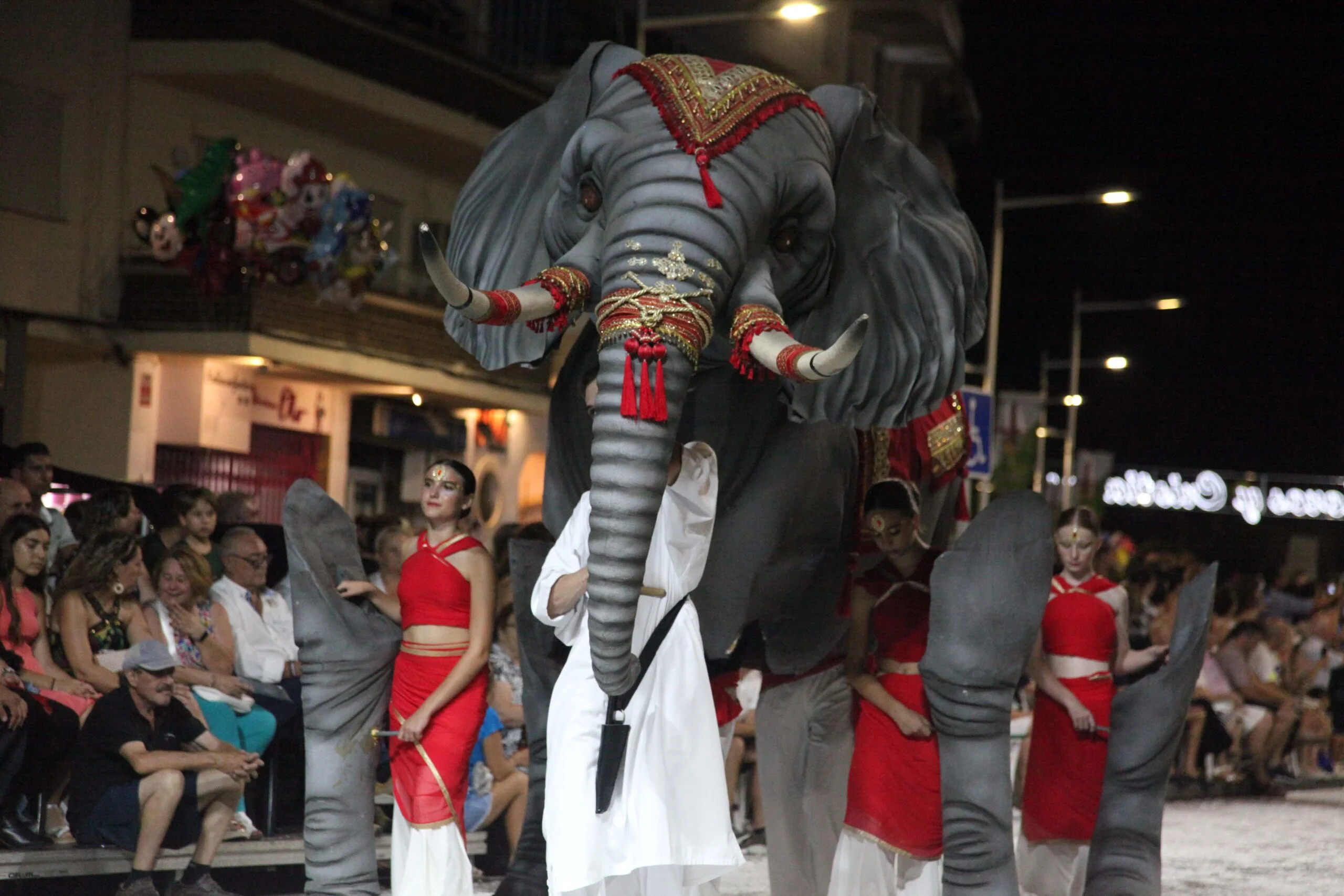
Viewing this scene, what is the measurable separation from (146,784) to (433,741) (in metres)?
1.53

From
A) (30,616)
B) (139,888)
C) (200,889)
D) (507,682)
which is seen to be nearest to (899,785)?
(200,889)

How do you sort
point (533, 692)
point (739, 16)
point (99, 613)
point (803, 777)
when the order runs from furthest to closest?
point (739, 16) < point (99, 613) < point (803, 777) < point (533, 692)

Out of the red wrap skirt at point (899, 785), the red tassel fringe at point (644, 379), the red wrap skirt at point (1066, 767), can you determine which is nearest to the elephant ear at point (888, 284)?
the red tassel fringe at point (644, 379)

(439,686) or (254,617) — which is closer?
(439,686)

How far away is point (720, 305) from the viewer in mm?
5324

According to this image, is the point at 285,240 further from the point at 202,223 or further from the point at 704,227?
the point at 704,227

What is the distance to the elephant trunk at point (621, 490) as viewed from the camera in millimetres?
5109

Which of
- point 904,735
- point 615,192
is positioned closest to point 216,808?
point 904,735

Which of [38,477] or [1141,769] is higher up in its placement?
[38,477]

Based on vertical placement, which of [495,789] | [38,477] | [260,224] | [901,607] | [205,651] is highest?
[260,224]

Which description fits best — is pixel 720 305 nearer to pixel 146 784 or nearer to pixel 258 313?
pixel 146 784

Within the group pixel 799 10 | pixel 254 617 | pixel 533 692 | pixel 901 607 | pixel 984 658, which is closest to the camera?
pixel 984 658

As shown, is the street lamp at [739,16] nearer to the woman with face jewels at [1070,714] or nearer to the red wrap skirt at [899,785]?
the woman with face jewels at [1070,714]

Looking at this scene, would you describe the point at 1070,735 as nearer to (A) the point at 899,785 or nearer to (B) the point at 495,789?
(A) the point at 899,785
